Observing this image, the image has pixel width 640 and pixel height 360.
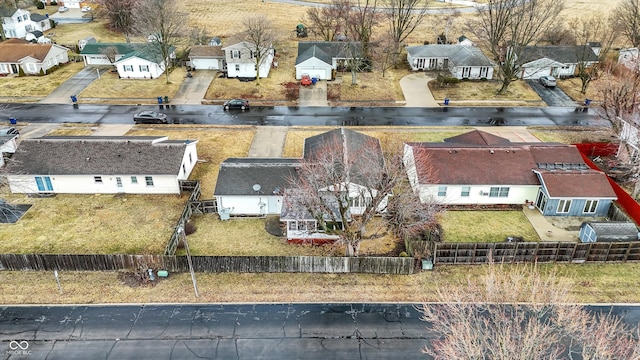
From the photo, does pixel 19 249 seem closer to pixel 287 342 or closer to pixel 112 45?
pixel 287 342

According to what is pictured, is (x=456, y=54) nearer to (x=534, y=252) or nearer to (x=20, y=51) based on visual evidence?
(x=534, y=252)

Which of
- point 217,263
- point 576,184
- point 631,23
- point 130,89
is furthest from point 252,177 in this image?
point 631,23

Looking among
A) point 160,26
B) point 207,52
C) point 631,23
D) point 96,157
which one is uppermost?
point 160,26

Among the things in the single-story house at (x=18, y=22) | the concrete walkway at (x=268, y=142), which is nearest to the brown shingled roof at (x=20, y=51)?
the single-story house at (x=18, y=22)

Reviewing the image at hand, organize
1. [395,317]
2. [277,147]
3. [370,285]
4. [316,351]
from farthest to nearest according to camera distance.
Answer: [277,147] < [370,285] < [395,317] < [316,351]

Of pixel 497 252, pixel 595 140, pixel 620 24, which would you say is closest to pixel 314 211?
→ pixel 497 252

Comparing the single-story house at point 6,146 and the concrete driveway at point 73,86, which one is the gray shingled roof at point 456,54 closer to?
the concrete driveway at point 73,86

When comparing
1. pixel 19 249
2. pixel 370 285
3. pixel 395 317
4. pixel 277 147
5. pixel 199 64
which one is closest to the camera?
pixel 395 317
